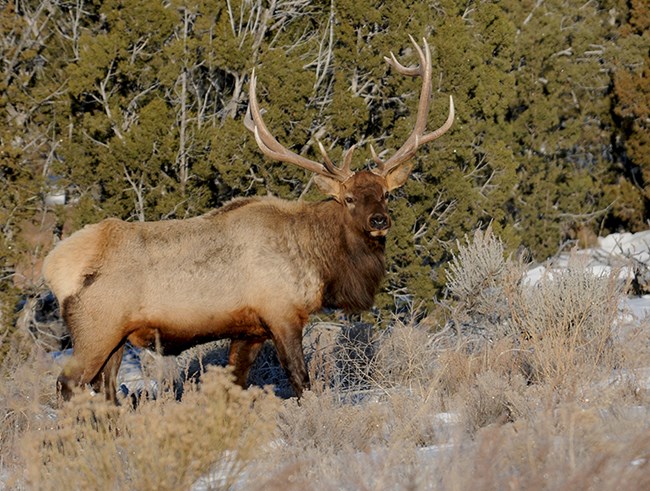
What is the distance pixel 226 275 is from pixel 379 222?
1.15m

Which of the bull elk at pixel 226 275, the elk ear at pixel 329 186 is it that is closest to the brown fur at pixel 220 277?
the bull elk at pixel 226 275

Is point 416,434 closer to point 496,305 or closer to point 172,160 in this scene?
point 496,305

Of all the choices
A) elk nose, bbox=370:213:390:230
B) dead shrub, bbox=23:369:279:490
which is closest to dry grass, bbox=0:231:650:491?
dead shrub, bbox=23:369:279:490

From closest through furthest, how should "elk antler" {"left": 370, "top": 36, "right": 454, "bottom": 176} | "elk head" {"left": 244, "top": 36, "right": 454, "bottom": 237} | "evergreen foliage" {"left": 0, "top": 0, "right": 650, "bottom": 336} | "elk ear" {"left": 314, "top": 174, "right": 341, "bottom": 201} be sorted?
"elk head" {"left": 244, "top": 36, "right": 454, "bottom": 237} < "elk ear" {"left": 314, "top": 174, "right": 341, "bottom": 201} < "elk antler" {"left": 370, "top": 36, "right": 454, "bottom": 176} < "evergreen foliage" {"left": 0, "top": 0, "right": 650, "bottom": 336}

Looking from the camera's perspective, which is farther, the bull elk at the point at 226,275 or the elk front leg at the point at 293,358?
the elk front leg at the point at 293,358

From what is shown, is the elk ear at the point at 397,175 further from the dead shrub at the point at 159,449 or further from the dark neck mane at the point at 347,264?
the dead shrub at the point at 159,449

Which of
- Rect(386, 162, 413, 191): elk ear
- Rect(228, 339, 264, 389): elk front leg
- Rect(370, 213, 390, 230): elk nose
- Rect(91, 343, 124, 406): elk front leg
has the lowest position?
Rect(228, 339, 264, 389): elk front leg

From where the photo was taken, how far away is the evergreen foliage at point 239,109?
10539mm

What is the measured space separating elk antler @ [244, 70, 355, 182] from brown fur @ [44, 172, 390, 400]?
17 centimetres

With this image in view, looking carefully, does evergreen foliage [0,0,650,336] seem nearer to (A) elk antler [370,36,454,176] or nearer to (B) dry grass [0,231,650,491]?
(B) dry grass [0,231,650,491]

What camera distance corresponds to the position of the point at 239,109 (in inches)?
471

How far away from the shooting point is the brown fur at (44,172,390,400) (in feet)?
21.9

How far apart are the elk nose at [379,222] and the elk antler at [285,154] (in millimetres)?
647

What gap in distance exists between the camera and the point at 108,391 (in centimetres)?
691
